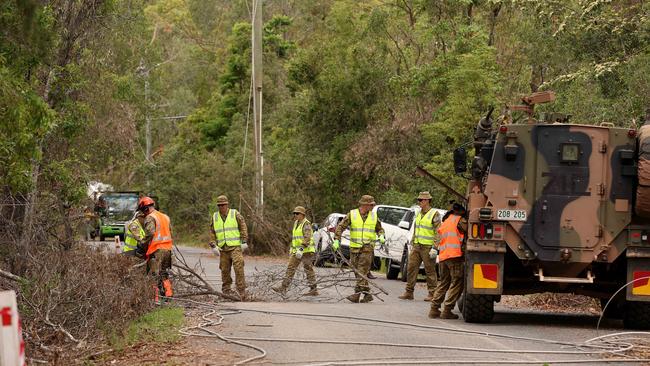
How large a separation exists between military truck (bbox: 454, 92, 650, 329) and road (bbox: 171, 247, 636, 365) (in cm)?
73

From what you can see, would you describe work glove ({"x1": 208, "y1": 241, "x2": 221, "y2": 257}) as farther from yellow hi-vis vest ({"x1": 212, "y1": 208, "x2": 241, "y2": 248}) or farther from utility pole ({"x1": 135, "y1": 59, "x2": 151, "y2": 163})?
utility pole ({"x1": 135, "y1": 59, "x2": 151, "y2": 163})

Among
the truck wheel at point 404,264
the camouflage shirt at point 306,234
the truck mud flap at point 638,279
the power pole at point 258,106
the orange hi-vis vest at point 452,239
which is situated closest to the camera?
the truck mud flap at point 638,279

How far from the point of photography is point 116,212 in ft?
156

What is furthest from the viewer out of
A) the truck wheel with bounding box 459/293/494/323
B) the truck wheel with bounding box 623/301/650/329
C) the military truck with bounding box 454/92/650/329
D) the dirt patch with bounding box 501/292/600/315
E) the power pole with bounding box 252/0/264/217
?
the power pole with bounding box 252/0/264/217

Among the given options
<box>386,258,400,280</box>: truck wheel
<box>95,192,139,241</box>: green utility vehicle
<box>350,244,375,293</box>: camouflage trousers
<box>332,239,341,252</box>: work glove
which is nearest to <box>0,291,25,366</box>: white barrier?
<box>332,239,341,252</box>: work glove

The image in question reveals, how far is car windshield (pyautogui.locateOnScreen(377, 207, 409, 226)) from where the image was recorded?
95.4ft

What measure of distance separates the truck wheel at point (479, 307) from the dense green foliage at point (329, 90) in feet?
19.7

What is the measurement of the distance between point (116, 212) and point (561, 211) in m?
33.7

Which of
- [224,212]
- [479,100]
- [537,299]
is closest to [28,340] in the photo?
[224,212]

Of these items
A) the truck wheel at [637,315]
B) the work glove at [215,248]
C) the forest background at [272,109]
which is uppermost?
the forest background at [272,109]

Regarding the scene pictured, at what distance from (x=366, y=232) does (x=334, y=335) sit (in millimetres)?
6778

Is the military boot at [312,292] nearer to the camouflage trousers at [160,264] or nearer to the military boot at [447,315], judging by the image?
the camouflage trousers at [160,264]

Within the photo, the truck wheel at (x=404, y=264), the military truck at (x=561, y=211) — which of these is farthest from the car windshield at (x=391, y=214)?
the military truck at (x=561, y=211)

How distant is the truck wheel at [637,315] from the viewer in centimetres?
1584
